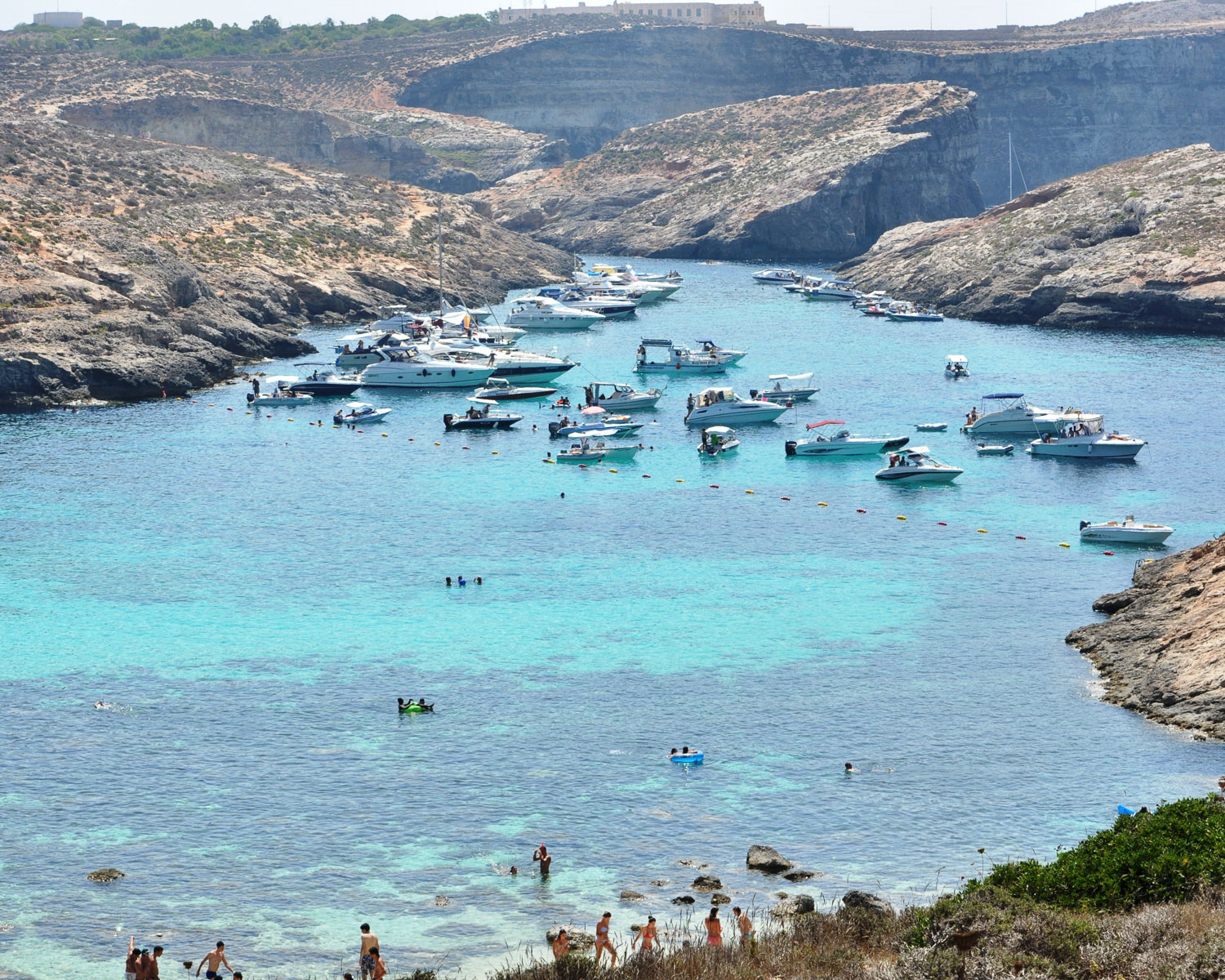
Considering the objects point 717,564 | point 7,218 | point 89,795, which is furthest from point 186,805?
point 7,218

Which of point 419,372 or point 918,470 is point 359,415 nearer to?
point 419,372

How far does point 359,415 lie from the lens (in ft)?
397

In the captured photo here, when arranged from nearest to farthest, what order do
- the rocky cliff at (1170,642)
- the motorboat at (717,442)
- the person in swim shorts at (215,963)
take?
the person in swim shorts at (215,963) → the rocky cliff at (1170,642) → the motorboat at (717,442)

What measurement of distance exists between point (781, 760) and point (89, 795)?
24.6m

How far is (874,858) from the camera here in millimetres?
46688

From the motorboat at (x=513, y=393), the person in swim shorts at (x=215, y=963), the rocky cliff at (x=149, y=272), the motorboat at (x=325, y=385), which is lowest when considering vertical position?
the person in swim shorts at (x=215, y=963)

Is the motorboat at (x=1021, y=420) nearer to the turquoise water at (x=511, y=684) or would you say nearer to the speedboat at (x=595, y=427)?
the turquoise water at (x=511, y=684)

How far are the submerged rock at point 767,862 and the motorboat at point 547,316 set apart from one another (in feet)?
440

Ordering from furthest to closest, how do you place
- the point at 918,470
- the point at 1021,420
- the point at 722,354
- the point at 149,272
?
the point at 722,354 < the point at 149,272 < the point at 1021,420 < the point at 918,470

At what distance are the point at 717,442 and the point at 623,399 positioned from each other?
1595 centimetres

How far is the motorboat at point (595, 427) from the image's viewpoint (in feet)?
369

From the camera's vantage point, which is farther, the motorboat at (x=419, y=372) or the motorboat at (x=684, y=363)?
the motorboat at (x=684, y=363)

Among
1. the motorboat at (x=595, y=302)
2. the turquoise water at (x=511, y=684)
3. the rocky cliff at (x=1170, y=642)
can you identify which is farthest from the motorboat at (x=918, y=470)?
the motorboat at (x=595, y=302)

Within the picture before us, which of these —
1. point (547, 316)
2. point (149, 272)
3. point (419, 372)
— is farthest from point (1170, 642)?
point (547, 316)
